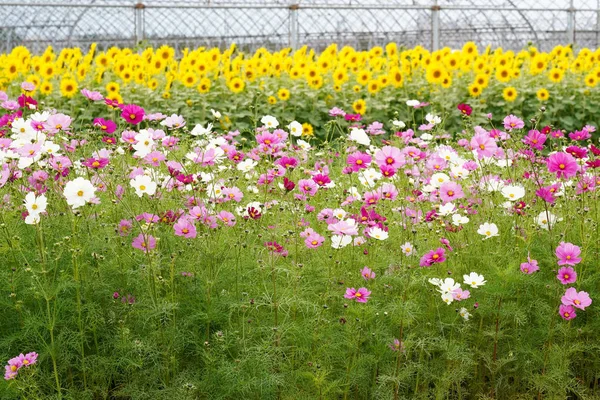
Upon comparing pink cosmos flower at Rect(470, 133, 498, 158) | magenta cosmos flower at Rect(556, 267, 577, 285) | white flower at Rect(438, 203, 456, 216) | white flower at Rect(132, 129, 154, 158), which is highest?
white flower at Rect(132, 129, 154, 158)

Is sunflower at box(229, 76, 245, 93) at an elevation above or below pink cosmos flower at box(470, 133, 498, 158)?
below

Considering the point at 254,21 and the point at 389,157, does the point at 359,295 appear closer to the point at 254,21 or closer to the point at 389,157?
the point at 389,157

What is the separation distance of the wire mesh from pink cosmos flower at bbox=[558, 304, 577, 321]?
7436 millimetres

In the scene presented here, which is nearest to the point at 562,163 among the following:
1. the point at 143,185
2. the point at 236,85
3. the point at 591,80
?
the point at 143,185

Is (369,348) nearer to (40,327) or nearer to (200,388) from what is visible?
(200,388)

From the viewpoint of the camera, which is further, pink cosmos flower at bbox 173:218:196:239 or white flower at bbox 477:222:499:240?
white flower at bbox 477:222:499:240

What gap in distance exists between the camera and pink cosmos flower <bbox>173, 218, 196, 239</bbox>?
94.7 inches

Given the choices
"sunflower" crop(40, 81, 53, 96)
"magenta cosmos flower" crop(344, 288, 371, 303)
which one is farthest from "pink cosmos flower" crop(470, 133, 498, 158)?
"sunflower" crop(40, 81, 53, 96)

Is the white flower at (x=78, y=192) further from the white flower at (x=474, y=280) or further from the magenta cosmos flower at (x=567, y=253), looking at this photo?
the magenta cosmos flower at (x=567, y=253)

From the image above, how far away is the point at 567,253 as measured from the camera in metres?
2.42

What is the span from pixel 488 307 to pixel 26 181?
176 centimetres

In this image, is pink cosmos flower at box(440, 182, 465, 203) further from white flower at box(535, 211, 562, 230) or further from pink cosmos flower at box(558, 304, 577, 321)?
pink cosmos flower at box(558, 304, 577, 321)

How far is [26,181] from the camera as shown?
2977 mm

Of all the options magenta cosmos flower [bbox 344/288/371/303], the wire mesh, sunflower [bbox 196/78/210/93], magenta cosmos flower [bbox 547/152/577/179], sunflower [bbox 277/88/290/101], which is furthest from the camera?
the wire mesh
